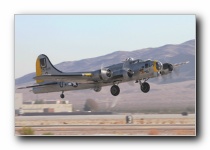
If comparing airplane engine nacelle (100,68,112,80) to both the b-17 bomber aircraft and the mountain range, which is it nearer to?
the b-17 bomber aircraft

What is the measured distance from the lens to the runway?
57.7 feet

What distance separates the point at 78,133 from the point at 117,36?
2981 mm

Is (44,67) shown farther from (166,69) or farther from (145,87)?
(166,69)

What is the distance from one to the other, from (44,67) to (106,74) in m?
1.82

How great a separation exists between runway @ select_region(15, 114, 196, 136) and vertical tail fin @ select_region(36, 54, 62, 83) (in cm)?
140

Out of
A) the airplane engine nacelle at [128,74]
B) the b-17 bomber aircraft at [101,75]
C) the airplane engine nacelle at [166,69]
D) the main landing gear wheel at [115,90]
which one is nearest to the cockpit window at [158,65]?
the b-17 bomber aircraft at [101,75]

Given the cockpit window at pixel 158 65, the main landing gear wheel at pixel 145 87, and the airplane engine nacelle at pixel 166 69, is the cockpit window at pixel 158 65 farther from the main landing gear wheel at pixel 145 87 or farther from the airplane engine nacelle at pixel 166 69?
the main landing gear wheel at pixel 145 87

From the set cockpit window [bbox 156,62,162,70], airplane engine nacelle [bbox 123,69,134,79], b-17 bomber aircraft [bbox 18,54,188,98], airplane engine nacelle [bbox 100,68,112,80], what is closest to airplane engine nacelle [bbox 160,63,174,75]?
b-17 bomber aircraft [bbox 18,54,188,98]

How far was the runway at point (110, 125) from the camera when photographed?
17578mm

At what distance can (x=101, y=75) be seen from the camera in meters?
18.7

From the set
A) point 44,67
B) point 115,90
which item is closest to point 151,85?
point 115,90

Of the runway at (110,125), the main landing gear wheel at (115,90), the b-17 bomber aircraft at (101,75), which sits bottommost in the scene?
the runway at (110,125)
